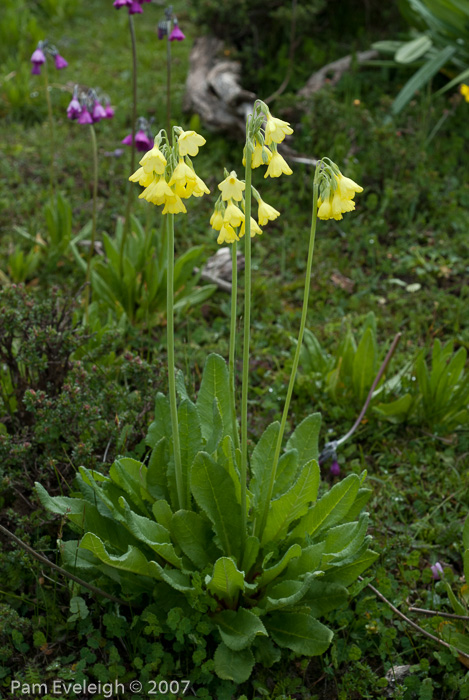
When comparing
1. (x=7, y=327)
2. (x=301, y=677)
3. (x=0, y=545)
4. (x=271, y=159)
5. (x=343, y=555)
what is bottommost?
(x=301, y=677)

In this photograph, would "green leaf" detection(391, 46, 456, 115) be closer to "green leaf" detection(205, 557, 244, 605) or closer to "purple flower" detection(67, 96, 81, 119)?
"purple flower" detection(67, 96, 81, 119)

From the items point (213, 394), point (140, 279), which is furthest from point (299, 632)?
point (140, 279)

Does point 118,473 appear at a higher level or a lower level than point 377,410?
higher

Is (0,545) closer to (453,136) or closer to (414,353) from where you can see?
(414,353)

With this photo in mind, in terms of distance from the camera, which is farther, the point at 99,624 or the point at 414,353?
the point at 414,353

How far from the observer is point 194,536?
1.92 m

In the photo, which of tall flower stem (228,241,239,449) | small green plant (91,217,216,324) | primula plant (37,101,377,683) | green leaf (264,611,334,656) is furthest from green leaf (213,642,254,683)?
small green plant (91,217,216,324)

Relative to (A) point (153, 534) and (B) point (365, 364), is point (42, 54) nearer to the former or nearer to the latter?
(B) point (365, 364)

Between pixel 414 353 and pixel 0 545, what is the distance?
2195 mm

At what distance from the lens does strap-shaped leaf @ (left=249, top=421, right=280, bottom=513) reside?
2.08m

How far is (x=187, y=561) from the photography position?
1.96 m

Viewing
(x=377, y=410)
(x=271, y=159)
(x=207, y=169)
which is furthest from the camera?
(x=207, y=169)

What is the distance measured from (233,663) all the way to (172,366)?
2.92 feet

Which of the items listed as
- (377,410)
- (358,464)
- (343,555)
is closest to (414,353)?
(377,410)
